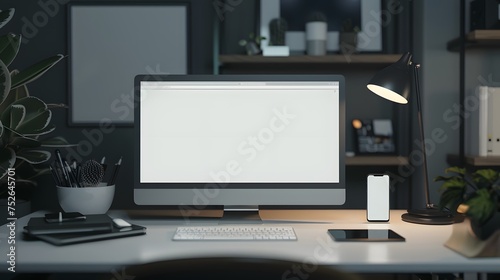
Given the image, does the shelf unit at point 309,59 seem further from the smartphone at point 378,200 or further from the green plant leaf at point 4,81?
the green plant leaf at point 4,81

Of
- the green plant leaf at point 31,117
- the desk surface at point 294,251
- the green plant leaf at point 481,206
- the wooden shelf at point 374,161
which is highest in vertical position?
the green plant leaf at point 31,117

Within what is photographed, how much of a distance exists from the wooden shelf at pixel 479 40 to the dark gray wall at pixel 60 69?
106cm

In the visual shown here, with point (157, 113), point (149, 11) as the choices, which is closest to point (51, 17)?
point (149, 11)

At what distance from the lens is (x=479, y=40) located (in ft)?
7.05

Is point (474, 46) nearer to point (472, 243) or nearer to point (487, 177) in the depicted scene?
point (487, 177)

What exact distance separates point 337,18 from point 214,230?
4.20 feet

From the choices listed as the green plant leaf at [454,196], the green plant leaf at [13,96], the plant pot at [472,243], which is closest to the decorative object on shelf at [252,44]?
the green plant leaf at [13,96]

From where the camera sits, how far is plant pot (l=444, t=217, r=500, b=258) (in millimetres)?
1254

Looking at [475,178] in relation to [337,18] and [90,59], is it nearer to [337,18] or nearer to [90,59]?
[337,18]

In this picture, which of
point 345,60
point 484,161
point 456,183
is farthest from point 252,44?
point 456,183

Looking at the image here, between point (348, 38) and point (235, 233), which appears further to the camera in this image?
point (348, 38)

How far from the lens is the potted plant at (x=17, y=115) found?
182cm

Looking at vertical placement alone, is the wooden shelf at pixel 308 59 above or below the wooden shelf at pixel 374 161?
above

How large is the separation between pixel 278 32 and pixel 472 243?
1.33 metres
